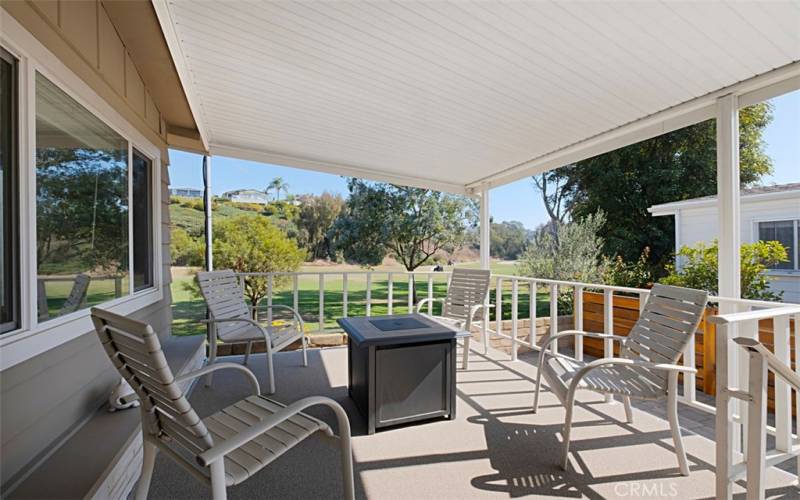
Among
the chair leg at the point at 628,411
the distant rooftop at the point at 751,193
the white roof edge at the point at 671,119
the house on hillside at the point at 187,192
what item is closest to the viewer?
the white roof edge at the point at 671,119

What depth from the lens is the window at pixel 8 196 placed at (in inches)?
65.6

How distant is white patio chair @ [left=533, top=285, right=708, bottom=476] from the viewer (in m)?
2.22

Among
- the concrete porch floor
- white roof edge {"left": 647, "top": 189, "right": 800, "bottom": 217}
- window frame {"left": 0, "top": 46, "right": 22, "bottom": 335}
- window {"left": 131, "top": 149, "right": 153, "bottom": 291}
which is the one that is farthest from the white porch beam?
window frame {"left": 0, "top": 46, "right": 22, "bottom": 335}

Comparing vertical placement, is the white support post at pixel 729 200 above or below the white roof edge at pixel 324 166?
below

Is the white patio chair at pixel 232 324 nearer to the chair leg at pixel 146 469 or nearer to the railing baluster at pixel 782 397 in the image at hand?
the chair leg at pixel 146 469

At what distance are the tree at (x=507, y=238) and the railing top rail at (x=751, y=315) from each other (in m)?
10.6

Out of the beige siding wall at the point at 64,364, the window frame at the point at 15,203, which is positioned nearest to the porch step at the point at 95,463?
the beige siding wall at the point at 64,364

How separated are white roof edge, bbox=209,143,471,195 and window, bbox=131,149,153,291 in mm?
1409

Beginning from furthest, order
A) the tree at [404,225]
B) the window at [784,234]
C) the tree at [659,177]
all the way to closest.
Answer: the tree at [659,177] → the tree at [404,225] → the window at [784,234]

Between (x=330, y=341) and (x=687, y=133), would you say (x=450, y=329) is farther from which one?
(x=687, y=133)

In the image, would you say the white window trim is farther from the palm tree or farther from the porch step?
the palm tree

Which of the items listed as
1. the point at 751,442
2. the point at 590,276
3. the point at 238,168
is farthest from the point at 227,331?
the point at 238,168

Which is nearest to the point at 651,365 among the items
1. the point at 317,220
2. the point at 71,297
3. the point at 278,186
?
the point at 71,297

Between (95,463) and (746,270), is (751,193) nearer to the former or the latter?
(746,270)
